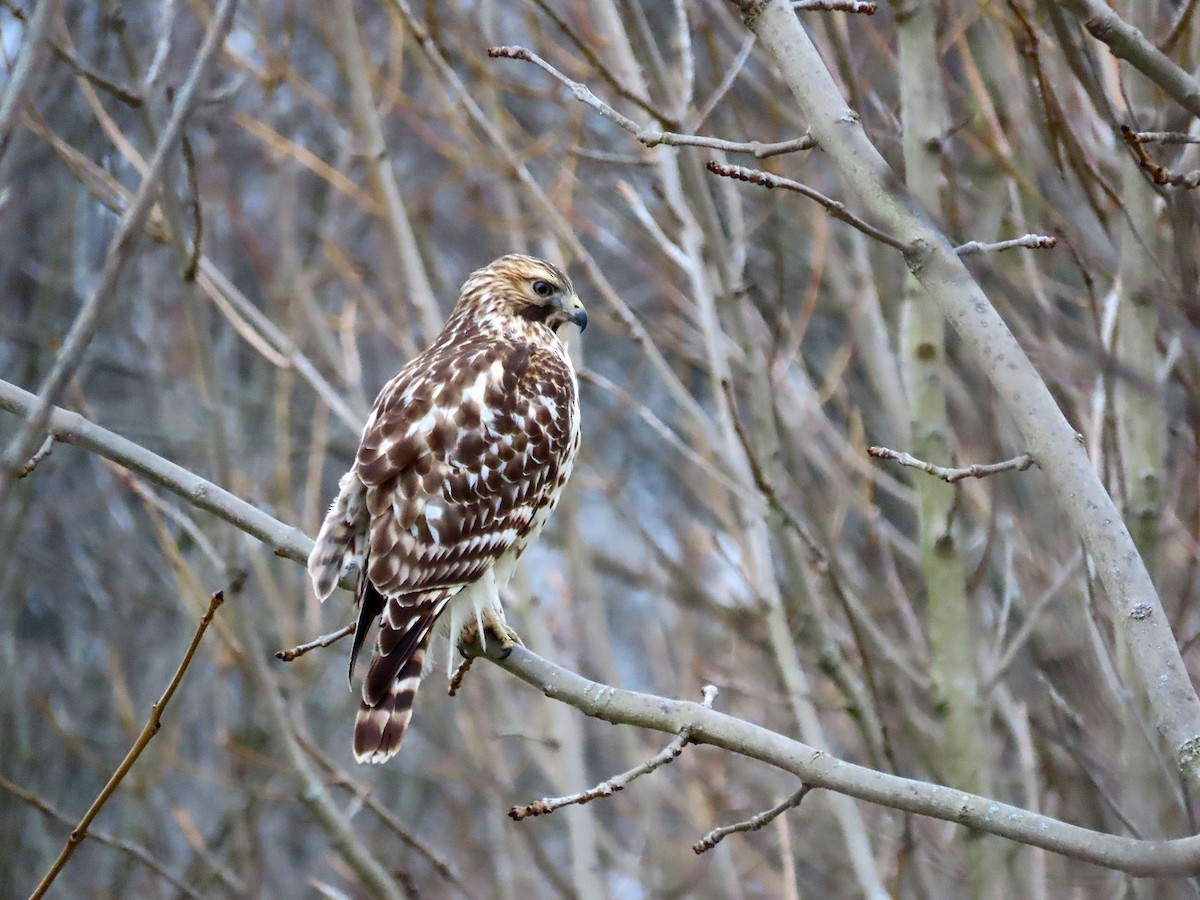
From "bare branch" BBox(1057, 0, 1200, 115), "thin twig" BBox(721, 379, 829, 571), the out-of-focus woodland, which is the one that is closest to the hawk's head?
the out-of-focus woodland

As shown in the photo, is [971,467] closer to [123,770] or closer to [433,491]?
[123,770]

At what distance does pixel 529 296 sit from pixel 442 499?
1163 millimetres

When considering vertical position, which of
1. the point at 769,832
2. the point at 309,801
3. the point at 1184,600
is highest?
the point at 769,832

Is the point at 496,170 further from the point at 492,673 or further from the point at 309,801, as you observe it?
the point at 309,801

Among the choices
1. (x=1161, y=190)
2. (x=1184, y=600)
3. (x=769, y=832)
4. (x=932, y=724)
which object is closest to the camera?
(x=1161, y=190)

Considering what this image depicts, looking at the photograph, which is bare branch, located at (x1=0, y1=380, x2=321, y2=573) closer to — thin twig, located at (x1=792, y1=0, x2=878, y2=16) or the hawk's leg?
the hawk's leg

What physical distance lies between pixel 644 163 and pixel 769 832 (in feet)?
16.9

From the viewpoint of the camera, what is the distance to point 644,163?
435 centimetres

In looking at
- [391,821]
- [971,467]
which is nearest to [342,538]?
[391,821]

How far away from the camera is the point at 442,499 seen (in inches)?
147

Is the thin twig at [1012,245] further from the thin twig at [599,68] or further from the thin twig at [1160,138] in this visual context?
the thin twig at [599,68]

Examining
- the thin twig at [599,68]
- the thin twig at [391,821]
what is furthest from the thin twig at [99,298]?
the thin twig at [391,821]

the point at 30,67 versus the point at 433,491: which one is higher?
the point at 433,491

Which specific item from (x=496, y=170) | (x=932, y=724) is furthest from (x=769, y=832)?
(x=496, y=170)
